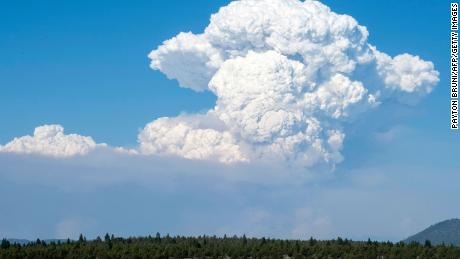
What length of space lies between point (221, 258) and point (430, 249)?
44.2m

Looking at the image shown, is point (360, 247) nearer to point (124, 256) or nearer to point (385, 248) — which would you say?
point (385, 248)

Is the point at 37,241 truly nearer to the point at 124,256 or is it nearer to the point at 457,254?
the point at 124,256

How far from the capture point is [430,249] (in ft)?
529

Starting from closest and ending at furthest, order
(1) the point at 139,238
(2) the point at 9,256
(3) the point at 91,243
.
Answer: (2) the point at 9,256 < (3) the point at 91,243 < (1) the point at 139,238

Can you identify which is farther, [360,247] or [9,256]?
[360,247]

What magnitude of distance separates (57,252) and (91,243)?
28522 millimetres

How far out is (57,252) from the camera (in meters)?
154

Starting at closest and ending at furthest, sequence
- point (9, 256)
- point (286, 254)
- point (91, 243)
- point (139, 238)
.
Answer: point (9, 256)
point (286, 254)
point (91, 243)
point (139, 238)

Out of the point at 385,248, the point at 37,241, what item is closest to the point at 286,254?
the point at 385,248

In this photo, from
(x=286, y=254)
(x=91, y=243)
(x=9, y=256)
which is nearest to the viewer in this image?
(x=9, y=256)

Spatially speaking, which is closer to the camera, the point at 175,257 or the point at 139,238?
the point at 175,257

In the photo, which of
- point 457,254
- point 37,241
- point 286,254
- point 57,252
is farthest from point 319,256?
point 37,241

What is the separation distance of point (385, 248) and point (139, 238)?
6732 cm

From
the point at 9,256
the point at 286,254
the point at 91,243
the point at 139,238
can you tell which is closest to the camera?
the point at 9,256
